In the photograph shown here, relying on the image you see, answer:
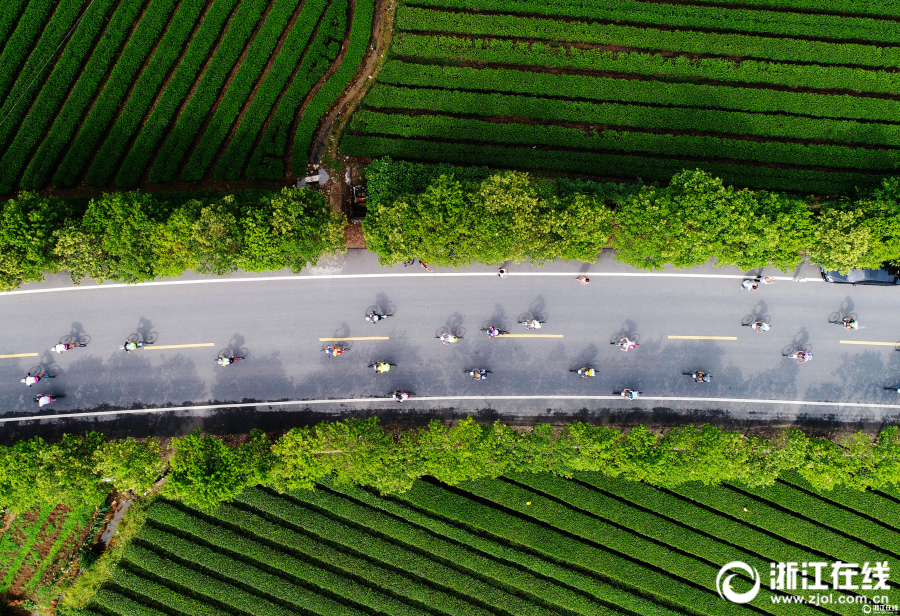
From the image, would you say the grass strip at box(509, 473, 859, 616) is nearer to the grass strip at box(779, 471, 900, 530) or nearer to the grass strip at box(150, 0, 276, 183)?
the grass strip at box(779, 471, 900, 530)

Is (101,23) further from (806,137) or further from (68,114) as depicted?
(806,137)

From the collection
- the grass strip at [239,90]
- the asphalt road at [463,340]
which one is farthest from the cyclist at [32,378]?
the grass strip at [239,90]

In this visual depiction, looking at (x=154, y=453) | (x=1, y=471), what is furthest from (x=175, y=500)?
(x=1, y=471)

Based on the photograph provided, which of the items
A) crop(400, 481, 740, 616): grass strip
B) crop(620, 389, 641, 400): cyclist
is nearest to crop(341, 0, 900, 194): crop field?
crop(620, 389, 641, 400): cyclist

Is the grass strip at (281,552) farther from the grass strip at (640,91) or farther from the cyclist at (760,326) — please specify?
the grass strip at (640,91)

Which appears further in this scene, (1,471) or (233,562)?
(233,562)

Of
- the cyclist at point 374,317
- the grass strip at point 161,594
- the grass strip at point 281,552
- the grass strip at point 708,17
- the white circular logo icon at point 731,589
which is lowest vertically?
the grass strip at point 161,594

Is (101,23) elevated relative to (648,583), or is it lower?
elevated
